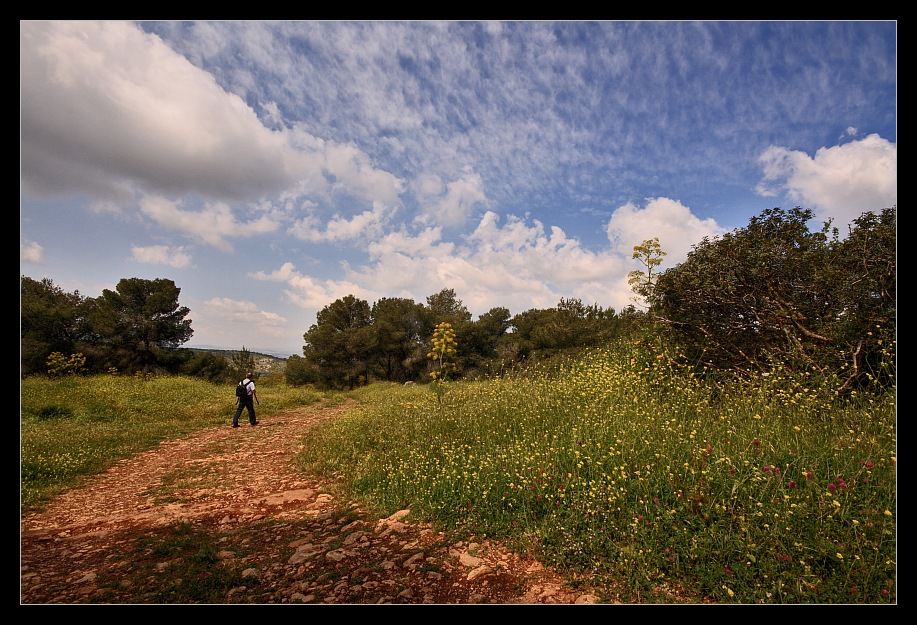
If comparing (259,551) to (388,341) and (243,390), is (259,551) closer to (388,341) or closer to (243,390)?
(243,390)

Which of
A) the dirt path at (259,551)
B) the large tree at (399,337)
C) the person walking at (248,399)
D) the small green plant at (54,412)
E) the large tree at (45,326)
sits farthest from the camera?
the large tree at (399,337)

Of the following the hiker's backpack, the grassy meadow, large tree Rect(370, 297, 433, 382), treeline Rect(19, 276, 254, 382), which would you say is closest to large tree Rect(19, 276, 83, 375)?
treeline Rect(19, 276, 254, 382)

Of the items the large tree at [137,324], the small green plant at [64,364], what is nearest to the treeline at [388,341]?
the large tree at [137,324]

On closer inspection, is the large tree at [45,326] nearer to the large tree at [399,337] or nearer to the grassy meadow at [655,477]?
the large tree at [399,337]

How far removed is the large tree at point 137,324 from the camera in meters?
23.8

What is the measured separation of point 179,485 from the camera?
568 centimetres

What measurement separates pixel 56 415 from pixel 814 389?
55.5 ft

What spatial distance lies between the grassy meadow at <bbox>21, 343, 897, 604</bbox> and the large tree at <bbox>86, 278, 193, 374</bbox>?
21715 mm

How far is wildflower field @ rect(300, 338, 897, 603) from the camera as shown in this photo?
2.49m

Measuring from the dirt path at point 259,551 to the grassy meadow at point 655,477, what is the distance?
1.14 feet

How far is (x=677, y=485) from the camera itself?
10.9 feet

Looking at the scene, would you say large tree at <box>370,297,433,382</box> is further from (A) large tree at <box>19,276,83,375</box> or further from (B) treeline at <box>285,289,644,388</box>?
(A) large tree at <box>19,276,83,375</box>
